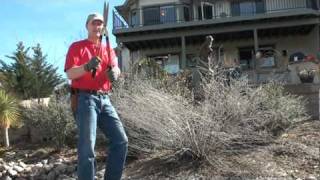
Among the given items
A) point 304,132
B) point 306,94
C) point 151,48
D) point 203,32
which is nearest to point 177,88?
point 304,132

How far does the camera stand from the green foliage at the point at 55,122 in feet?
42.8

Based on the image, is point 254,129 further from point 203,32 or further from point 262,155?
point 203,32

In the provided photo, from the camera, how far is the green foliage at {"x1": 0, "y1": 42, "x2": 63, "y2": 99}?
30.8 m

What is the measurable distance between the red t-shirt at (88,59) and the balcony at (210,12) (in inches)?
822

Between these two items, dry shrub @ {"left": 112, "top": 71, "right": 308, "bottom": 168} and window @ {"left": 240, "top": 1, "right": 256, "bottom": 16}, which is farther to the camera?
window @ {"left": 240, "top": 1, "right": 256, "bottom": 16}

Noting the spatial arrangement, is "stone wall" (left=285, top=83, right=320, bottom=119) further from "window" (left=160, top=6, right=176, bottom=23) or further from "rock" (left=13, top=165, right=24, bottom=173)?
"window" (left=160, top=6, right=176, bottom=23)

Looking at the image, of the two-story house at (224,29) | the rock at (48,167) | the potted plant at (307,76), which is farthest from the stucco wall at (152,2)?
the rock at (48,167)

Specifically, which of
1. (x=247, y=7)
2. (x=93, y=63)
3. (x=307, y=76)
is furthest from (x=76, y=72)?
(x=247, y=7)

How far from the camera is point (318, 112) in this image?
12430 mm

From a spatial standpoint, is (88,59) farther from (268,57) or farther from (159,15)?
(159,15)

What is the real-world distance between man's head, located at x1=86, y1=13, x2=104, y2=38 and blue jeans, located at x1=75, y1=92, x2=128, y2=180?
65 centimetres

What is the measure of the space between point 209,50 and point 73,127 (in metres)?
3.45

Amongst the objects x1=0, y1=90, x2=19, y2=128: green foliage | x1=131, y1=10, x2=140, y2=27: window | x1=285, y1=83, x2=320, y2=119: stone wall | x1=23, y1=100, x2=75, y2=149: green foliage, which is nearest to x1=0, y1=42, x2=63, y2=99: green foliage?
x1=131, y1=10, x2=140, y2=27: window

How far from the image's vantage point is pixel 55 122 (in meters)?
13.3
